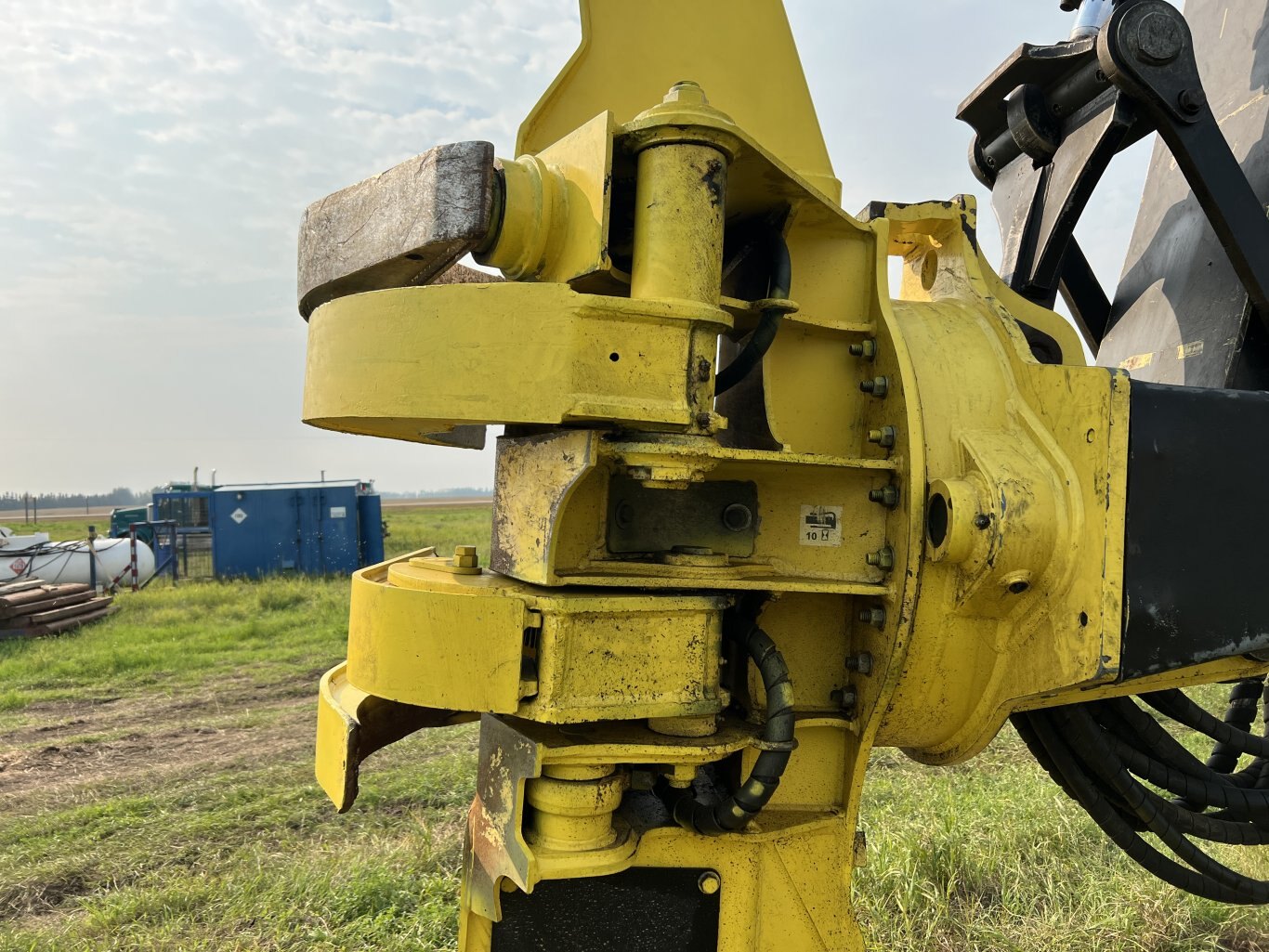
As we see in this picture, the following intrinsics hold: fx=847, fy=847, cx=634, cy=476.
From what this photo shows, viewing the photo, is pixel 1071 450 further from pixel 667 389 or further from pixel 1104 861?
pixel 1104 861

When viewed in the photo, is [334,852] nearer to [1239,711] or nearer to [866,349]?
[866,349]

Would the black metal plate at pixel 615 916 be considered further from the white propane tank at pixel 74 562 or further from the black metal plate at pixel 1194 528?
the white propane tank at pixel 74 562

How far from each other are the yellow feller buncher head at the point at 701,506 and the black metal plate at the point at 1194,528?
1 cm

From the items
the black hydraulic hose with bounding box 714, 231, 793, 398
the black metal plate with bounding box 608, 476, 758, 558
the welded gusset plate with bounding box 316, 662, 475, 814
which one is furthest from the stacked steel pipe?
the black hydraulic hose with bounding box 714, 231, 793, 398

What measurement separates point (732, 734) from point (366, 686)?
0.72m

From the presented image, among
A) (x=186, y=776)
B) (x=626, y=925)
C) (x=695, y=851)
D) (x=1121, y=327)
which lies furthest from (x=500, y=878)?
(x=186, y=776)

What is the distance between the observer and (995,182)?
2906 mm

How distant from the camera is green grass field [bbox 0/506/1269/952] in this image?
3270mm

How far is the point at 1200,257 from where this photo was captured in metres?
2.33

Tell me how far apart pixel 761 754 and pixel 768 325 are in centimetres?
85

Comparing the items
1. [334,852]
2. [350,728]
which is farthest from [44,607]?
[350,728]

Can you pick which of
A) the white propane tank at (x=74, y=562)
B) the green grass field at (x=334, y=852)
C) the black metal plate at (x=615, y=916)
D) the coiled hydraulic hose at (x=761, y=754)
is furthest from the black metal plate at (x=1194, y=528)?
the white propane tank at (x=74, y=562)

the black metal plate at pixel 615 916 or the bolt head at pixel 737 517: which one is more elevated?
the bolt head at pixel 737 517

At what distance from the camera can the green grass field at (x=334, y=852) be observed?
10.7 feet
